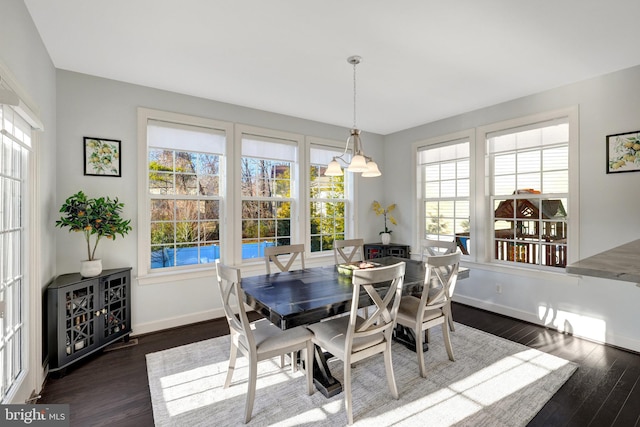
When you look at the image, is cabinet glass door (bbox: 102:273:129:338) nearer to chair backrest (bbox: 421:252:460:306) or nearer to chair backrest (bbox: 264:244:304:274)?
chair backrest (bbox: 264:244:304:274)

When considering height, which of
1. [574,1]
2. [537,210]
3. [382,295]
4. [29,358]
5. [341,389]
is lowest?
[341,389]

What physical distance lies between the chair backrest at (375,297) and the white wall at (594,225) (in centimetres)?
253

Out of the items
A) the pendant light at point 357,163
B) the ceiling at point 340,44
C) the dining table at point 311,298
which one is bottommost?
the dining table at point 311,298

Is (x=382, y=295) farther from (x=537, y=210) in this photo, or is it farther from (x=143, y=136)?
(x=143, y=136)

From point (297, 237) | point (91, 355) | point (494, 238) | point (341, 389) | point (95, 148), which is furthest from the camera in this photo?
point (297, 237)

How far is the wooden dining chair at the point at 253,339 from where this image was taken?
195 cm

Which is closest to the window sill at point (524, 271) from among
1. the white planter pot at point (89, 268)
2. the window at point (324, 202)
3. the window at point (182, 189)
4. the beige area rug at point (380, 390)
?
the beige area rug at point (380, 390)

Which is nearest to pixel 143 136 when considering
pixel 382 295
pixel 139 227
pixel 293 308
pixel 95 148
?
pixel 95 148

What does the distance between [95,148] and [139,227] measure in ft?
3.03

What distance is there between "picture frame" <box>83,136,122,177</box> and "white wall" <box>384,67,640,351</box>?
4715 millimetres

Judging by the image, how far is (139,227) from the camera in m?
3.32

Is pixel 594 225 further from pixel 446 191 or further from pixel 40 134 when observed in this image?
pixel 40 134

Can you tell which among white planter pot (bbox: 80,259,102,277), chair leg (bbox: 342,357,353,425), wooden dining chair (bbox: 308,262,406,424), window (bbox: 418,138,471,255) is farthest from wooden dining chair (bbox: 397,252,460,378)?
white planter pot (bbox: 80,259,102,277)

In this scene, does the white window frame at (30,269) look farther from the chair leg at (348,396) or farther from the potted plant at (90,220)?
the chair leg at (348,396)
